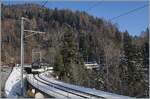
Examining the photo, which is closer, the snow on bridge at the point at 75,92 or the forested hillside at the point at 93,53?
the snow on bridge at the point at 75,92

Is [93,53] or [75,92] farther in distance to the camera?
[93,53]

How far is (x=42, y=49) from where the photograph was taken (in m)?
74.6

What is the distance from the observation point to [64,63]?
124 feet

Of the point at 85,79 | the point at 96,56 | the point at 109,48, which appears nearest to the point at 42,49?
the point at 96,56

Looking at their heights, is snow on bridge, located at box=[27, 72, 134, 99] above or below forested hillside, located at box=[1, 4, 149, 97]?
below

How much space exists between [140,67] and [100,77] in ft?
27.6

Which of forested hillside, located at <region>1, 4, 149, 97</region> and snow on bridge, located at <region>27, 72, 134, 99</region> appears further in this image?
forested hillside, located at <region>1, 4, 149, 97</region>

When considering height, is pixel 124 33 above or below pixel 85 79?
above

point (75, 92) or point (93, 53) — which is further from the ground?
point (93, 53)

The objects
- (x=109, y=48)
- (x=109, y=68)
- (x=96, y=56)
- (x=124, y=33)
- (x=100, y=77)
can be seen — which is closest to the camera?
(x=100, y=77)

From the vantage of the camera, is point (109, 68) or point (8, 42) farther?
point (8, 42)

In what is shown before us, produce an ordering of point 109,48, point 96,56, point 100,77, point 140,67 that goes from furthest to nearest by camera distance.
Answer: point 96,56
point 109,48
point 140,67
point 100,77

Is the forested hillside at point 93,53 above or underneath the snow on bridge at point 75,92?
above

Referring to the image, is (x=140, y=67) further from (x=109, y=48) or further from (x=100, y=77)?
(x=109, y=48)
